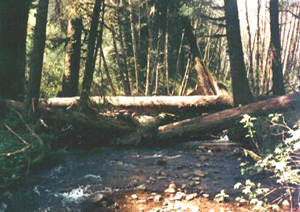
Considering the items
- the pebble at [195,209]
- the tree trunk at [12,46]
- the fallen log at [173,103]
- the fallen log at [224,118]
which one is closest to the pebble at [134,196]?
the pebble at [195,209]

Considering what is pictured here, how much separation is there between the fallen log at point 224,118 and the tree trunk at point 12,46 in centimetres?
455

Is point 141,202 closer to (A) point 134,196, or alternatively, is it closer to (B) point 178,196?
(A) point 134,196

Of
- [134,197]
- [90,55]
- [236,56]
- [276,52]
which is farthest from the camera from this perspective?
[276,52]

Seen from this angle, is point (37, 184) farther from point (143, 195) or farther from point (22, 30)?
point (22, 30)

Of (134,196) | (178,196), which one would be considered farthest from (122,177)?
(178,196)

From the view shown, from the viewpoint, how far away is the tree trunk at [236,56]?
1032 centimetres

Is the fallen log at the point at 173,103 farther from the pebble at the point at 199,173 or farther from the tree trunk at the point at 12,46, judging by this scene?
the pebble at the point at 199,173

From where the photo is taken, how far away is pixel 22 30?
10.7m

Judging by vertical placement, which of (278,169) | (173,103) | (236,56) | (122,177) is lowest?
(122,177)

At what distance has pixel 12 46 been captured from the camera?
10500 mm

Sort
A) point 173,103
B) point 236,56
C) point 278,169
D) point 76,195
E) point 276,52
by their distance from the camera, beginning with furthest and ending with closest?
point 276,52, point 173,103, point 236,56, point 76,195, point 278,169

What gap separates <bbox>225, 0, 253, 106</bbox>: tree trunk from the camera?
33.9ft

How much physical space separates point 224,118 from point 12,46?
6580 millimetres

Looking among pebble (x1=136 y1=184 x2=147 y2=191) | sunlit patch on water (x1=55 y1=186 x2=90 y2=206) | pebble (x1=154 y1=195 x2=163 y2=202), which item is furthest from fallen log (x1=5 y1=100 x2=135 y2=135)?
pebble (x1=154 y1=195 x2=163 y2=202)
